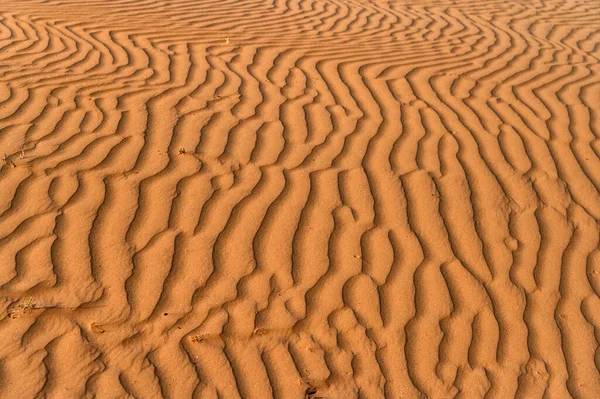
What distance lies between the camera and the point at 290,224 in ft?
11.8

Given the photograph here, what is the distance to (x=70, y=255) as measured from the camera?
321 cm

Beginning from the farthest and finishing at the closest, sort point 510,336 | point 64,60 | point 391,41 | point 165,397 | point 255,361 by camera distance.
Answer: point 391,41, point 64,60, point 510,336, point 255,361, point 165,397

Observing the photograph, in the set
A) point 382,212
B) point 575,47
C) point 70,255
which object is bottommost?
point 575,47

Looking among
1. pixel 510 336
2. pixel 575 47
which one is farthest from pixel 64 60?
pixel 575 47

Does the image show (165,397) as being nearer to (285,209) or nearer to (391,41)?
(285,209)

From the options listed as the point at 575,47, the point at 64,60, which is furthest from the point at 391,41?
the point at 64,60

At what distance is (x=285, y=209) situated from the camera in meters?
3.70

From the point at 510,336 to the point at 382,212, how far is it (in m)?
1.05

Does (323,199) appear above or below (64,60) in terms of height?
below

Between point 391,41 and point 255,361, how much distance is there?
15.8 feet

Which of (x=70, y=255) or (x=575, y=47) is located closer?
(x=70, y=255)

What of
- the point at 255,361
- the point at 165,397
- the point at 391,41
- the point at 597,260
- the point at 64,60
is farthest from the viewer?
the point at 391,41

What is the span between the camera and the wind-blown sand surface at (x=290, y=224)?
9.35 ft

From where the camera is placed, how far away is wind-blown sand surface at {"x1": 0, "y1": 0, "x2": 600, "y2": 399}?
9.35 ft
